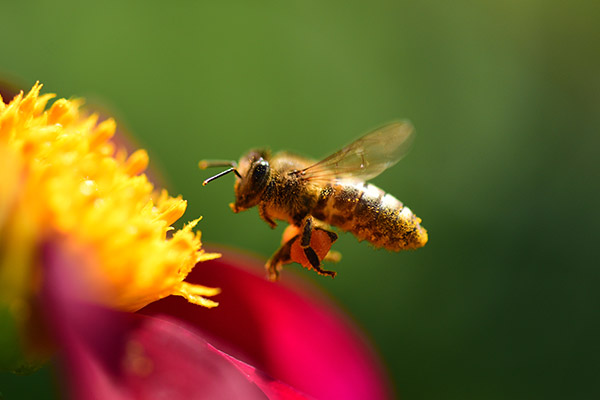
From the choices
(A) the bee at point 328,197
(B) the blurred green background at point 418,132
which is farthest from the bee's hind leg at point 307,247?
(B) the blurred green background at point 418,132

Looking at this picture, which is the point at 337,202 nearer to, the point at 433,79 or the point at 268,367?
the point at 268,367

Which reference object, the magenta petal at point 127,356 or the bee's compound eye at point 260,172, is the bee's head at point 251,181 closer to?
the bee's compound eye at point 260,172

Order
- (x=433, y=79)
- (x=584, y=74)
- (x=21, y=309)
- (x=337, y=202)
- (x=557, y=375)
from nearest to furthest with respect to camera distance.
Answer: (x=21, y=309), (x=337, y=202), (x=557, y=375), (x=433, y=79), (x=584, y=74)

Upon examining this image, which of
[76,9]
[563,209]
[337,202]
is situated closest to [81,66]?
[76,9]

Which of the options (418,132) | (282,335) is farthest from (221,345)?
(418,132)

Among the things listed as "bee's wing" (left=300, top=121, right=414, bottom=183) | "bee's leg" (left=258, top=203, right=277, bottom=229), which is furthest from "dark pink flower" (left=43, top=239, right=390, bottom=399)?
"bee's wing" (left=300, top=121, right=414, bottom=183)

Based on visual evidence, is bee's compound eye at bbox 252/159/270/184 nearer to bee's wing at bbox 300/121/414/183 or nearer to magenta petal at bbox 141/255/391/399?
bee's wing at bbox 300/121/414/183
